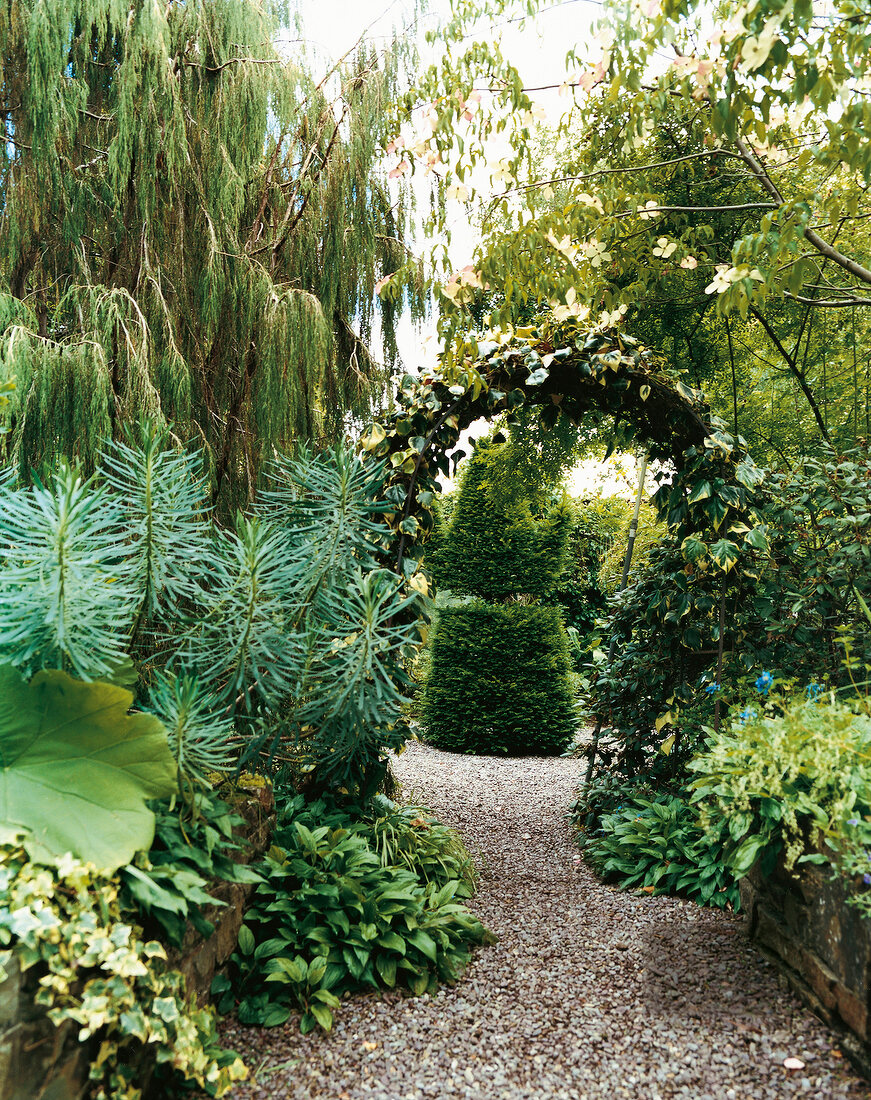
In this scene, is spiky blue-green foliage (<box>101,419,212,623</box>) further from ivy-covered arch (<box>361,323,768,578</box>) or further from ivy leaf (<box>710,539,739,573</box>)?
ivy leaf (<box>710,539,739,573</box>)

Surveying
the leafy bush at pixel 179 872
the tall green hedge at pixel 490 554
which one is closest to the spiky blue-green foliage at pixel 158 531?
the leafy bush at pixel 179 872

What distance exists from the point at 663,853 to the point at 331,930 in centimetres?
149

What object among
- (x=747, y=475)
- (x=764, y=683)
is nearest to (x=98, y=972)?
(x=764, y=683)

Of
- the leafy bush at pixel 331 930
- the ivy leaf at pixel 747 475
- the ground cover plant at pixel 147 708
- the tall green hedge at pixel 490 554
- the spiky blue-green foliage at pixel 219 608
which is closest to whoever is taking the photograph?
the ground cover plant at pixel 147 708

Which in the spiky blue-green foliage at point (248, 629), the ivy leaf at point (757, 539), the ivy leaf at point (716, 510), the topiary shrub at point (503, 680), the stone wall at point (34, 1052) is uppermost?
the ivy leaf at point (716, 510)

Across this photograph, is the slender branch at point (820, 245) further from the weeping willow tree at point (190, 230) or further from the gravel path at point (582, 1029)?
the gravel path at point (582, 1029)

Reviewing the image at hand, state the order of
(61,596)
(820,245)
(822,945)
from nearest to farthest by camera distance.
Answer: (61,596), (822,945), (820,245)

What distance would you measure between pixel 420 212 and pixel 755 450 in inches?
113

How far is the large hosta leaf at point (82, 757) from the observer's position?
1523 mm

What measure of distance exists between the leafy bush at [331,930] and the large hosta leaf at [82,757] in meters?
0.60

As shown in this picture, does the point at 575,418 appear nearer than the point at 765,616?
No

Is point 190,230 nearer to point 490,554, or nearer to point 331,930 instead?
point 331,930

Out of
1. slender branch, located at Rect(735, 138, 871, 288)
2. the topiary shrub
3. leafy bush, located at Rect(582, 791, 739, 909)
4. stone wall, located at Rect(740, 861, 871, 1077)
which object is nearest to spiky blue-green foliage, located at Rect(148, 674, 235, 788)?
stone wall, located at Rect(740, 861, 871, 1077)

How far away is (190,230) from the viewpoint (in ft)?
10.8
